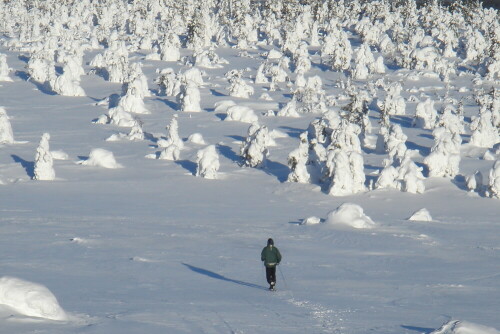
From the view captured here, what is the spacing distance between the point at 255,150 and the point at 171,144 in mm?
4411

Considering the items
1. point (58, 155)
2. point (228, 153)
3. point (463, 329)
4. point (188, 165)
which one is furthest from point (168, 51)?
point (463, 329)

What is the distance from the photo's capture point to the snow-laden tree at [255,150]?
118 ft

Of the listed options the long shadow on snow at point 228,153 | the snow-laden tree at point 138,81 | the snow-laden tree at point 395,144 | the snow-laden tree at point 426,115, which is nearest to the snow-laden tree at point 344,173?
the snow-laden tree at point 395,144

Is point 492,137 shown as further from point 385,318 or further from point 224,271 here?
point 385,318

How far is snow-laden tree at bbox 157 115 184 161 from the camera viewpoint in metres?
37.3

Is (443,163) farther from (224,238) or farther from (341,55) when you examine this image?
(341,55)

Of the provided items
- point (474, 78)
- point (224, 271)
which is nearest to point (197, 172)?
point (224, 271)

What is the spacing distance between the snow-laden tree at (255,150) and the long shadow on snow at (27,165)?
920cm

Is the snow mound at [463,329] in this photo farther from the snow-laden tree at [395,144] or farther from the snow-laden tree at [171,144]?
the snow-laden tree at [171,144]

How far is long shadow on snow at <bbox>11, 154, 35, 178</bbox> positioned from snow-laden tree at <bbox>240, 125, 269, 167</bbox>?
30.2ft

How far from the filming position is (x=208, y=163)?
3350cm

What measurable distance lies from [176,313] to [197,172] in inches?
918

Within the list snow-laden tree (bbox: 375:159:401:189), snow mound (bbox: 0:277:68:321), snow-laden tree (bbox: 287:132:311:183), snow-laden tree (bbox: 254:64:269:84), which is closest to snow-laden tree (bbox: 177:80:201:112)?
snow-laden tree (bbox: 254:64:269:84)

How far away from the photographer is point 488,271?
15.9 metres
